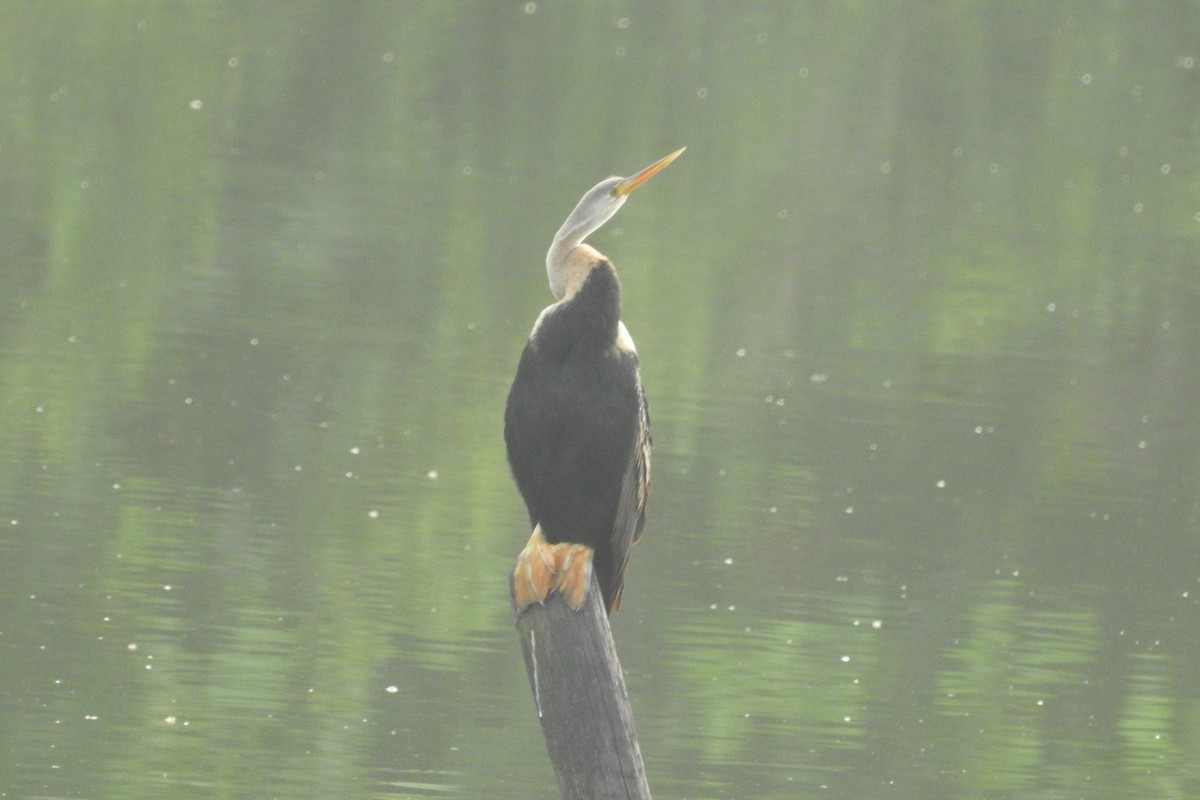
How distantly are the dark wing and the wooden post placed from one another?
1.91 feet

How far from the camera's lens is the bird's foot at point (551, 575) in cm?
468

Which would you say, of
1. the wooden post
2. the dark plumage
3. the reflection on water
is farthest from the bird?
the reflection on water

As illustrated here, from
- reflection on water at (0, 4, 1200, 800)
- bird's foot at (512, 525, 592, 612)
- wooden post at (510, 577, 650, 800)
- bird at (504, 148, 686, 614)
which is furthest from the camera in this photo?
reflection on water at (0, 4, 1200, 800)

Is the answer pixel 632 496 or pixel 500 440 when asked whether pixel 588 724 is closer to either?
pixel 632 496

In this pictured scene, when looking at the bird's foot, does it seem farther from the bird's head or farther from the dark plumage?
the bird's head

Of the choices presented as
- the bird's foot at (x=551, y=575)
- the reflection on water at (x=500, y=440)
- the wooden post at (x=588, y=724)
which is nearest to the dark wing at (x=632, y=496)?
the bird's foot at (x=551, y=575)

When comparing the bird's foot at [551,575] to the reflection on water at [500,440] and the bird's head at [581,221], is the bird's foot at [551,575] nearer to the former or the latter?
the bird's head at [581,221]

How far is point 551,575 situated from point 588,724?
422 millimetres

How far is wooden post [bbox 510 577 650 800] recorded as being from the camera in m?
4.41

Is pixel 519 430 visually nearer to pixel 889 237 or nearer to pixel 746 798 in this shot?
pixel 746 798

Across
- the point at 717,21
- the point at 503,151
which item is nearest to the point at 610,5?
the point at 717,21

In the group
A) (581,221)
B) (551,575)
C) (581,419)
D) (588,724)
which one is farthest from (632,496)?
(588,724)

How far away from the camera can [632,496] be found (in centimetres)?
509

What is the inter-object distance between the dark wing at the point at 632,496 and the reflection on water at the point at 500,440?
6.03 feet
